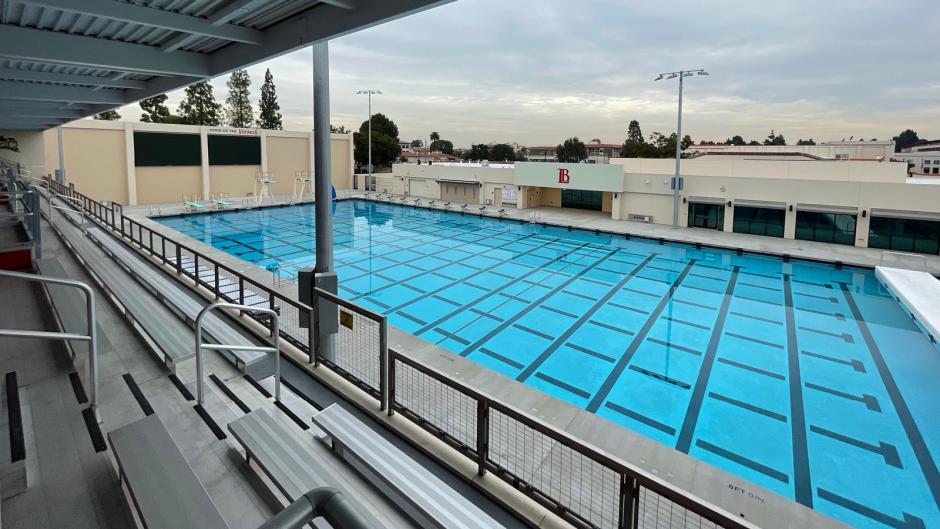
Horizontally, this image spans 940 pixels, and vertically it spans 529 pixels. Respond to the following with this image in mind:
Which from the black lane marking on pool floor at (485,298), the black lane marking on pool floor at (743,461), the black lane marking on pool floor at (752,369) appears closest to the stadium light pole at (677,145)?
the black lane marking on pool floor at (485,298)

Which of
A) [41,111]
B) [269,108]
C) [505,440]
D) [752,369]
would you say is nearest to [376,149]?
[269,108]

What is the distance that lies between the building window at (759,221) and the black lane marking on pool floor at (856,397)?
14.5 meters

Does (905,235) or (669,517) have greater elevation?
(905,235)

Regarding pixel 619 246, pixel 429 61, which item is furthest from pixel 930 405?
pixel 429 61

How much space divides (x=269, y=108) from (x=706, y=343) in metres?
53.1

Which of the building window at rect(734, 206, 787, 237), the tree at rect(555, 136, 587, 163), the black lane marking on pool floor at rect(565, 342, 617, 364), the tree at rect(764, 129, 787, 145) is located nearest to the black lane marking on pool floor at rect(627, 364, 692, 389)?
the black lane marking on pool floor at rect(565, 342, 617, 364)

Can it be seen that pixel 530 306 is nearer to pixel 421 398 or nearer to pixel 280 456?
pixel 421 398

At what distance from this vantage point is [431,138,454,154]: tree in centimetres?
10998

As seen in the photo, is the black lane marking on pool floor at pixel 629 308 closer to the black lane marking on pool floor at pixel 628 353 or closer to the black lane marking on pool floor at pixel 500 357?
the black lane marking on pool floor at pixel 628 353

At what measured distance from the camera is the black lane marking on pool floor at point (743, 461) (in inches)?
245

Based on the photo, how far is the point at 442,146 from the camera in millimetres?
110875

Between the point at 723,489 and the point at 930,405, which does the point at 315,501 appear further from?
the point at 930,405

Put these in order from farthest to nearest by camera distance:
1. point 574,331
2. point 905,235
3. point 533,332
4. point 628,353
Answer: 1. point 905,235
2. point 574,331
3. point 533,332
4. point 628,353

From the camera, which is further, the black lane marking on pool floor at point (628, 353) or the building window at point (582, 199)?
the building window at point (582, 199)
